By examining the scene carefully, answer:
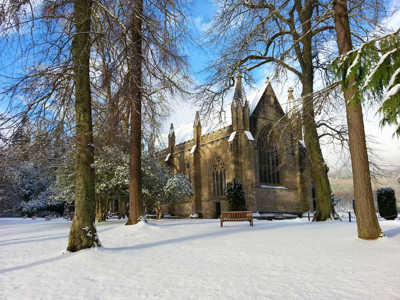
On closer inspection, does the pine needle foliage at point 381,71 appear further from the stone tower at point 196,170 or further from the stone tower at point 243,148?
the stone tower at point 196,170

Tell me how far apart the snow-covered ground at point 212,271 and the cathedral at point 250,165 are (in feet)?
65.4

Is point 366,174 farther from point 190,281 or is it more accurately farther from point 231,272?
point 190,281

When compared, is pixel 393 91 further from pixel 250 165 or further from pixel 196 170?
pixel 196 170

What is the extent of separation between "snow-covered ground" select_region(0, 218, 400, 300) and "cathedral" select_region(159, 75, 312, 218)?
65.4 ft

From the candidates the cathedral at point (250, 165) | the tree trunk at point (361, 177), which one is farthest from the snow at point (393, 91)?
the cathedral at point (250, 165)

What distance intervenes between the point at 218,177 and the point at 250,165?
19.9ft

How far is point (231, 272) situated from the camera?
504 centimetres

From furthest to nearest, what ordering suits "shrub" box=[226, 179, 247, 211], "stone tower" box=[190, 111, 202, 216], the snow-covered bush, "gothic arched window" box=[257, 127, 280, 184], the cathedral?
"stone tower" box=[190, 111, 202, 216]
"gothic arched window" box=[257, 127, 280, 184]
the cathedral
"shrub" box=[226, 179, 247, 211]
the snow-covered bush

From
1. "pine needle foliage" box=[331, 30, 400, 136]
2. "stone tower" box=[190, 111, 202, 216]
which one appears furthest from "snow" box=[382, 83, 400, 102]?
"stone tower" box=[190, 111, 202, 216]

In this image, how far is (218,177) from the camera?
33.5 meters

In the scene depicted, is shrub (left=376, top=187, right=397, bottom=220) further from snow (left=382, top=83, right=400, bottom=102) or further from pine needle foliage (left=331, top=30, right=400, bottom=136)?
snow (left=382, top=83, right=400, bottom=102)

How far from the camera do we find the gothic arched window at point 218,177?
32.8 meters

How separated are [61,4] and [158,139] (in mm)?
4969

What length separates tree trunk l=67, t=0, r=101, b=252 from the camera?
684 centimetres
